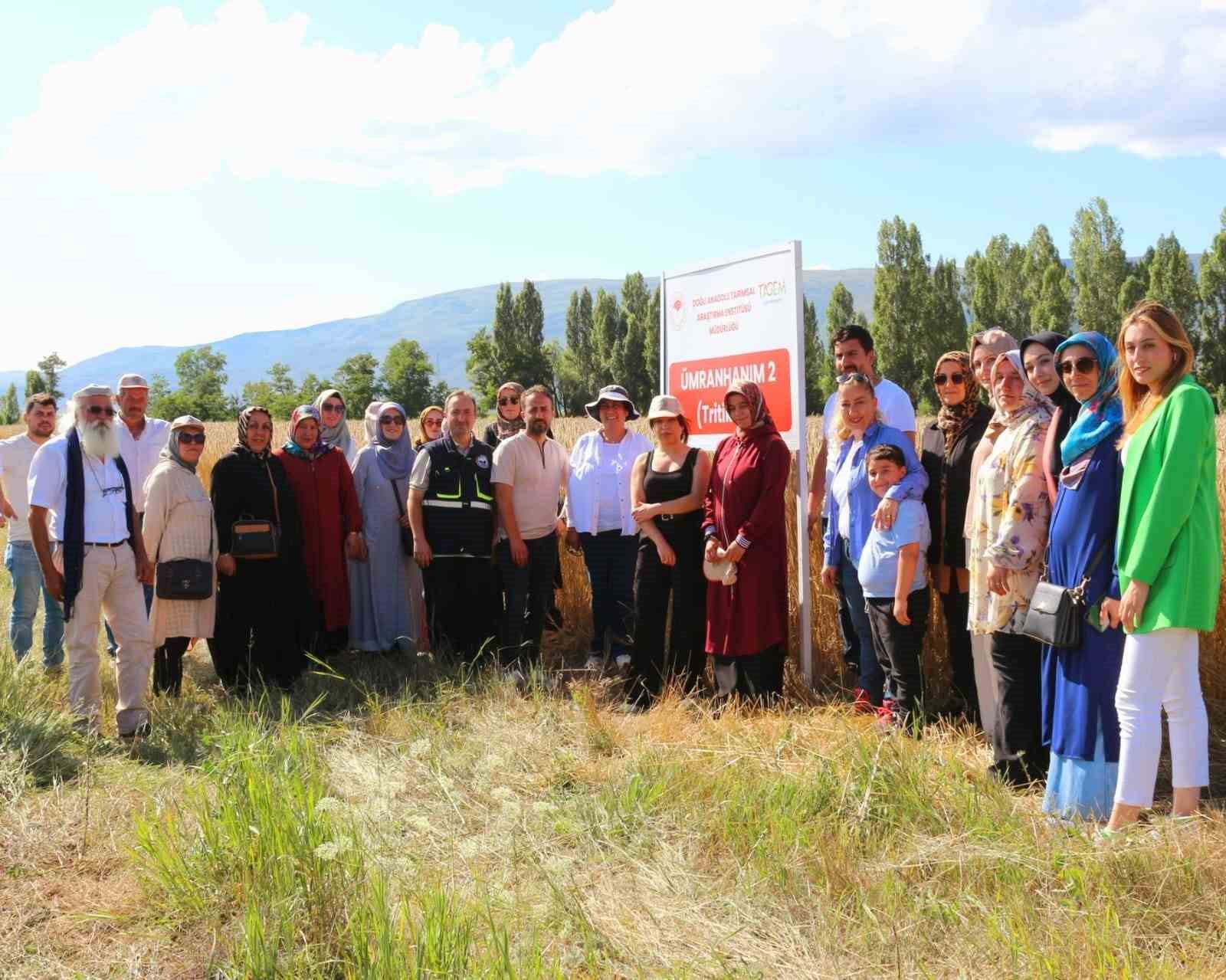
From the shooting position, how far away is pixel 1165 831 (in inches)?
137

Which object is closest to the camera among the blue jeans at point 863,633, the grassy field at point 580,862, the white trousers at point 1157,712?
the grassy field at point 580,862

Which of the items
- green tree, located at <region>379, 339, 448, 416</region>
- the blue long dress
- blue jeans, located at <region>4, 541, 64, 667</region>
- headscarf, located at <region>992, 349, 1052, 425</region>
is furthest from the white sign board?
green tree, located at <region>379, 339, 448, 416</region>

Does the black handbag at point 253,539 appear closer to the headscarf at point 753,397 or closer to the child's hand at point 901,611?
the headscarf at point 753,397

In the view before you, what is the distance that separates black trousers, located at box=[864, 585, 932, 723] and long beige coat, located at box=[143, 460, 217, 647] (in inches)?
144

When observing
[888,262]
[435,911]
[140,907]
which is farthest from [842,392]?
[888,262]

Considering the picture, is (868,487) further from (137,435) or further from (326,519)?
(137,435)

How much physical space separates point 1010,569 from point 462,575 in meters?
3.45

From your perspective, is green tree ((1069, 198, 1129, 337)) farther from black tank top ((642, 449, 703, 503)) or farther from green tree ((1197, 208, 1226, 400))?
black tank top ((642, 449, 703, 503))

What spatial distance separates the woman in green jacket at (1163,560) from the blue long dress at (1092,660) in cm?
16

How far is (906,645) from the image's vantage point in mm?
4914

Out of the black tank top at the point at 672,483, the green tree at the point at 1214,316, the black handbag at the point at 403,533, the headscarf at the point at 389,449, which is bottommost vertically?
the black handbag at the point at 403,533

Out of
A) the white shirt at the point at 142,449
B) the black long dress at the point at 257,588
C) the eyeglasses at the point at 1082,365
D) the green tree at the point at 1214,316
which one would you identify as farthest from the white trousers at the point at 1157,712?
the green tree at the point at 1214,316

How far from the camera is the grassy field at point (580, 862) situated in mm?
2943

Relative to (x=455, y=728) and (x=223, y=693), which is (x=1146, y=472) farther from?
(x=223, y=693)
